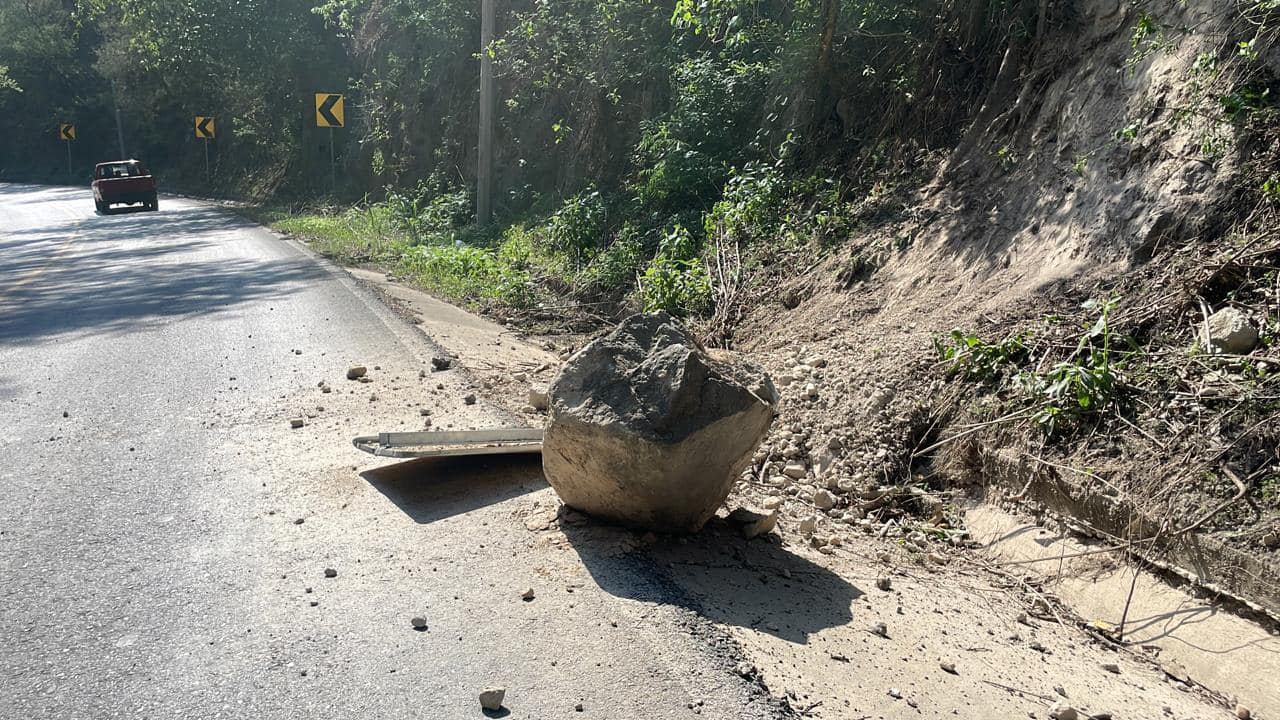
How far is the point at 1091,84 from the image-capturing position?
8203mm

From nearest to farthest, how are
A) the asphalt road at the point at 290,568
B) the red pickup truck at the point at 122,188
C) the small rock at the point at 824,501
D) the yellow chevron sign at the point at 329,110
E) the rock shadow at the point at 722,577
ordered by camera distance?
the asphalt road at the point at 290,568 < the rock shadow at the point at 722,577 < the small rock at the point at 824,501 < the yellow chevron sign at the point at 329,110 < the red pickup truck at the point at 122,188

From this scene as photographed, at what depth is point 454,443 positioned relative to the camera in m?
5.79

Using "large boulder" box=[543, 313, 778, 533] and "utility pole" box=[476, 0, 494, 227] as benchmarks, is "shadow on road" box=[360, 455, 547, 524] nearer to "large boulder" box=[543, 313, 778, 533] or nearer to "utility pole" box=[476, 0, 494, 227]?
"large boulder" box=[543, 313, 778, 533]

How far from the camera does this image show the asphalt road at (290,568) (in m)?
3.42

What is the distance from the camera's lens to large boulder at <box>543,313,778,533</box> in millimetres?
4379

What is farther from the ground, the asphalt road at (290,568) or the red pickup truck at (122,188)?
the asphalt road at (290,568)

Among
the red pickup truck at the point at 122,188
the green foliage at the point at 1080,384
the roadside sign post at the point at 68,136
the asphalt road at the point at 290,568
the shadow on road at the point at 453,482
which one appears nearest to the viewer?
the asphalt road at the point at 290,568

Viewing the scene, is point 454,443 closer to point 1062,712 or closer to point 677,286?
point 1062,712

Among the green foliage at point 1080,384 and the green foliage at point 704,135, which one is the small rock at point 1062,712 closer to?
the green foliage at point 1080,384

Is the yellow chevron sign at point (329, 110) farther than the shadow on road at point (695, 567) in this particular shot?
Yes

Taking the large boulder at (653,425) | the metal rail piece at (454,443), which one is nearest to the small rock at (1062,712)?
the large boulder at (653,425)

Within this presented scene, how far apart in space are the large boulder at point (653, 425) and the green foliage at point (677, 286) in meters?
5.63

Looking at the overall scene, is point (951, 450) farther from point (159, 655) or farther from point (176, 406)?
point (176, 406)

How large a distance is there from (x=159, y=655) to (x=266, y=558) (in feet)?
2.95
